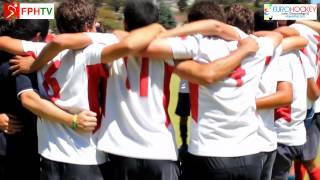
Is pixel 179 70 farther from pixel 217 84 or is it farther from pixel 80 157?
pixel 80 157

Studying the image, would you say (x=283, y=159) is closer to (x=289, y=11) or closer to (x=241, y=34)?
→ (x=289, y=11)

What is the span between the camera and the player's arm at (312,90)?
5.05 m

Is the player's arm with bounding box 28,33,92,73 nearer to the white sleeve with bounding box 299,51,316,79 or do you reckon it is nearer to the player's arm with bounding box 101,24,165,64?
the player's arm with bounding box 101,24,165,64

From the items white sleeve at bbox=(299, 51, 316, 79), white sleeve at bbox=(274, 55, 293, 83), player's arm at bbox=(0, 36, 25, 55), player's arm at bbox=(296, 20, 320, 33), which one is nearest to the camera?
player's arm at bbox=(0, 36, 25, 55)

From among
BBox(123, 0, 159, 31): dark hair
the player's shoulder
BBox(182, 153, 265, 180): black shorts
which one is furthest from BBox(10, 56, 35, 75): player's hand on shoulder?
the player's shoulder

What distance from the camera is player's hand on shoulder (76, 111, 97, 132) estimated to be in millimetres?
3469

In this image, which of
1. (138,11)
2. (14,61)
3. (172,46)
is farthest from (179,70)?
(14,61)

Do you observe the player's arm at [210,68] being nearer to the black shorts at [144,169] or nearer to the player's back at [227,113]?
the player's back at [227,113]

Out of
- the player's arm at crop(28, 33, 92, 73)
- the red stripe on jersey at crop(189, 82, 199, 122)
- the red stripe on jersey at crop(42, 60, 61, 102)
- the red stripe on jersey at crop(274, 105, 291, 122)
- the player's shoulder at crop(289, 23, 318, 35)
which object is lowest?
the red stripe on jersey at crop(274, 105, 291, 122)

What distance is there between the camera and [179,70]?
3.39m

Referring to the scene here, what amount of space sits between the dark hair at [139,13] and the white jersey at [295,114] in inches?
61.8

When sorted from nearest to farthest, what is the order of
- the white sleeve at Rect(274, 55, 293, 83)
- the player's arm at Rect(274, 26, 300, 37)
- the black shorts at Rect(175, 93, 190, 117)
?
the white sleeve at Rect(274, 55, 293, 83)
the black shorts at Rect(175, 93, 190, 117)
the player's arm at Rect(274, 26, 300, 37)

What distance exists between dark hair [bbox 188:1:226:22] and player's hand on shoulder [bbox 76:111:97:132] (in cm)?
81

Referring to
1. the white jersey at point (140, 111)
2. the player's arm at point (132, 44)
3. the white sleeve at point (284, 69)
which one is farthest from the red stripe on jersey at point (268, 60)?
the player's arm at point (132, 44)
